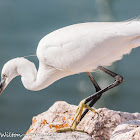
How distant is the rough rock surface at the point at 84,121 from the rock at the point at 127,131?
184 mm

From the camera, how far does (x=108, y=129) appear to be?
282cm

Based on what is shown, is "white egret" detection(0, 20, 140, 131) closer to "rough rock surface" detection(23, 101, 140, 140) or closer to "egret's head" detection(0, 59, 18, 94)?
"rough rock surface" detection(23, 101, 140, 140)

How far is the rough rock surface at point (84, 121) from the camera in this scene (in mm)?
2783

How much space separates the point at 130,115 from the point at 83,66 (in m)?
0.73

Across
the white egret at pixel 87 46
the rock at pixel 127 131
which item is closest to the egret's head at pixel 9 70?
the white egret at pixel 87 46

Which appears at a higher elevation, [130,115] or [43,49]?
[43,49]

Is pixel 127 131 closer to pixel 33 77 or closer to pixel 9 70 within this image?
pixel 33 77

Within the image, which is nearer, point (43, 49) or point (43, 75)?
point (43, 49)

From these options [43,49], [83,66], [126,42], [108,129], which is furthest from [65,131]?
[126,42]

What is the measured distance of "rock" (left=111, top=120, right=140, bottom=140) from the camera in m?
2.35

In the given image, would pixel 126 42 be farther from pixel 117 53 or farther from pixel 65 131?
pixel 65 131

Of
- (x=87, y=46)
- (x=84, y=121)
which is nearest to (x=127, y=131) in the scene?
(x=84, y=121)

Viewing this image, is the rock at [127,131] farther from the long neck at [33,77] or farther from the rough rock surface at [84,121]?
the long neck at [33,77]

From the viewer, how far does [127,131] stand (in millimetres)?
2553
